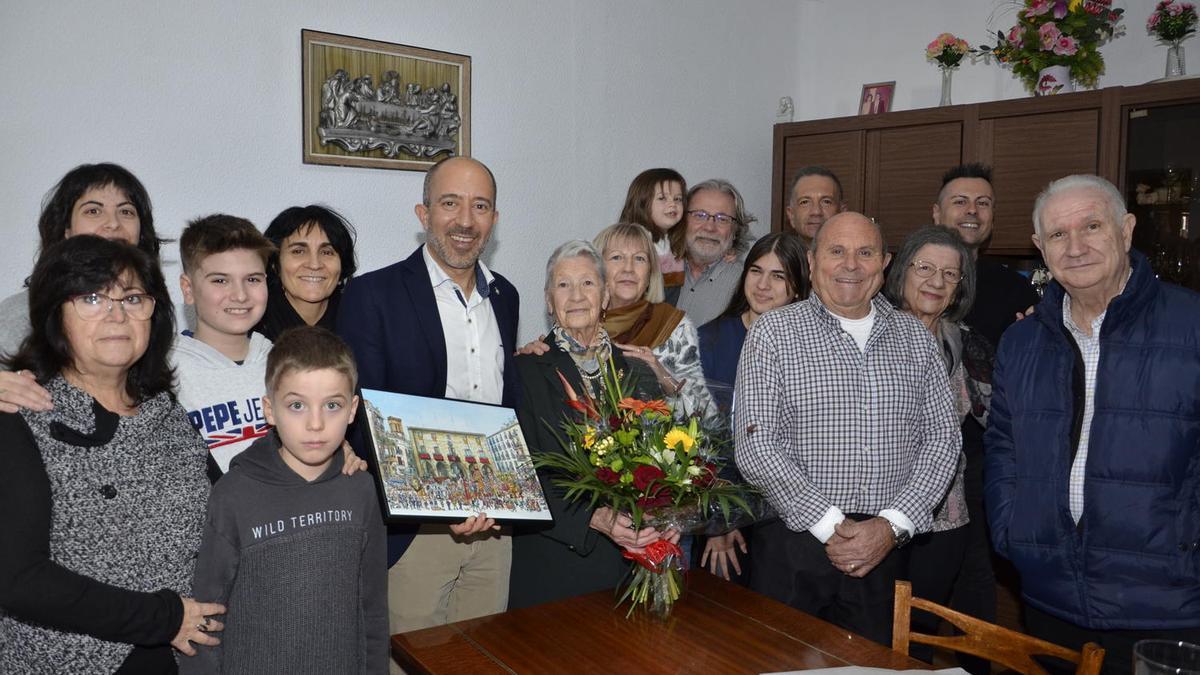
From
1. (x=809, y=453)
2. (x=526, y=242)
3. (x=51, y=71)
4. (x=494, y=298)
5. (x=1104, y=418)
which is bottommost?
(x=809, y=453)

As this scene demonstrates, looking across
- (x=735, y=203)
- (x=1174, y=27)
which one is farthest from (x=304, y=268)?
(x=1174, y=27)

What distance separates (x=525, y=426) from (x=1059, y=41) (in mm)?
3615

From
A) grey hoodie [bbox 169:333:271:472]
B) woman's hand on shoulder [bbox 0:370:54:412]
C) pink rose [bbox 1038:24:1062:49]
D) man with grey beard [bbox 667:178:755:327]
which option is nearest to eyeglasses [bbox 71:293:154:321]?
woman's hand on shoulder [bbox 0:370:54:412]

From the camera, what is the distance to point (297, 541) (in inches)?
75.7

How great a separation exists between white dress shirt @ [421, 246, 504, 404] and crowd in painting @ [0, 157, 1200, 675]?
12 millimetres

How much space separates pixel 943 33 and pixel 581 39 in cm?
228

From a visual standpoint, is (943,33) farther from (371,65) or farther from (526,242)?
(371,65)

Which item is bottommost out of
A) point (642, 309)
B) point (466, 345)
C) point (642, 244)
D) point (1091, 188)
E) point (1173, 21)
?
point (466, 345)

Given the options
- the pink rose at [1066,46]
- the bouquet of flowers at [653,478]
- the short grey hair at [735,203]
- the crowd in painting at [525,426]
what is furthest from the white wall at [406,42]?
the bouquet of flowers at [653,478]

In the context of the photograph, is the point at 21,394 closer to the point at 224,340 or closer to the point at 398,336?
the point at 224,340

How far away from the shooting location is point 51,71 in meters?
3.38

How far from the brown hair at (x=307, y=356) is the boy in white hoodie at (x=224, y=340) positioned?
0.36m

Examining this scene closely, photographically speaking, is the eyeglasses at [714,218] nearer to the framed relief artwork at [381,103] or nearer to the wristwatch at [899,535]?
the framed relief artwork at [381,103]

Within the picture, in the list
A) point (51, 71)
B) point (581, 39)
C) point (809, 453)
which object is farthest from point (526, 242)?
point (809, 453)
